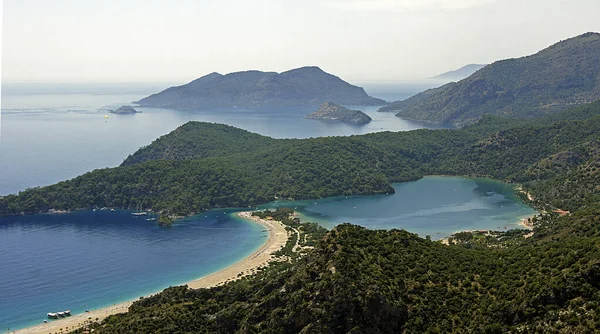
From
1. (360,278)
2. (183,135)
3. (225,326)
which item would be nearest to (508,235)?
(360,278)

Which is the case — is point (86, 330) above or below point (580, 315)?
below

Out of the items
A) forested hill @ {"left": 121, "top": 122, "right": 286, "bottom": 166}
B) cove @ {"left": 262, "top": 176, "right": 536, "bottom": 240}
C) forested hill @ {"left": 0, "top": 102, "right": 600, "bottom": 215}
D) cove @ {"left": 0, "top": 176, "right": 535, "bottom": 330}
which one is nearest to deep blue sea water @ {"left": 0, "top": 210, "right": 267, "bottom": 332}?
cove @ {"left": 0, "top": 176, "right": 535, "bottom": 330}

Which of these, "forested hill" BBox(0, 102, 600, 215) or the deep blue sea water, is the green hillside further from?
the deep blue sea water

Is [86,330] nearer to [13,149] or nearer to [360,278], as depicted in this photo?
[360,278]

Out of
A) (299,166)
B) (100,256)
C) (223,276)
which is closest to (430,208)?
(299,166)

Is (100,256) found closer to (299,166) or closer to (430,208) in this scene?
(299,166)

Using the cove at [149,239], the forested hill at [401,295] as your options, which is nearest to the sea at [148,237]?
the cove at [149,239]
